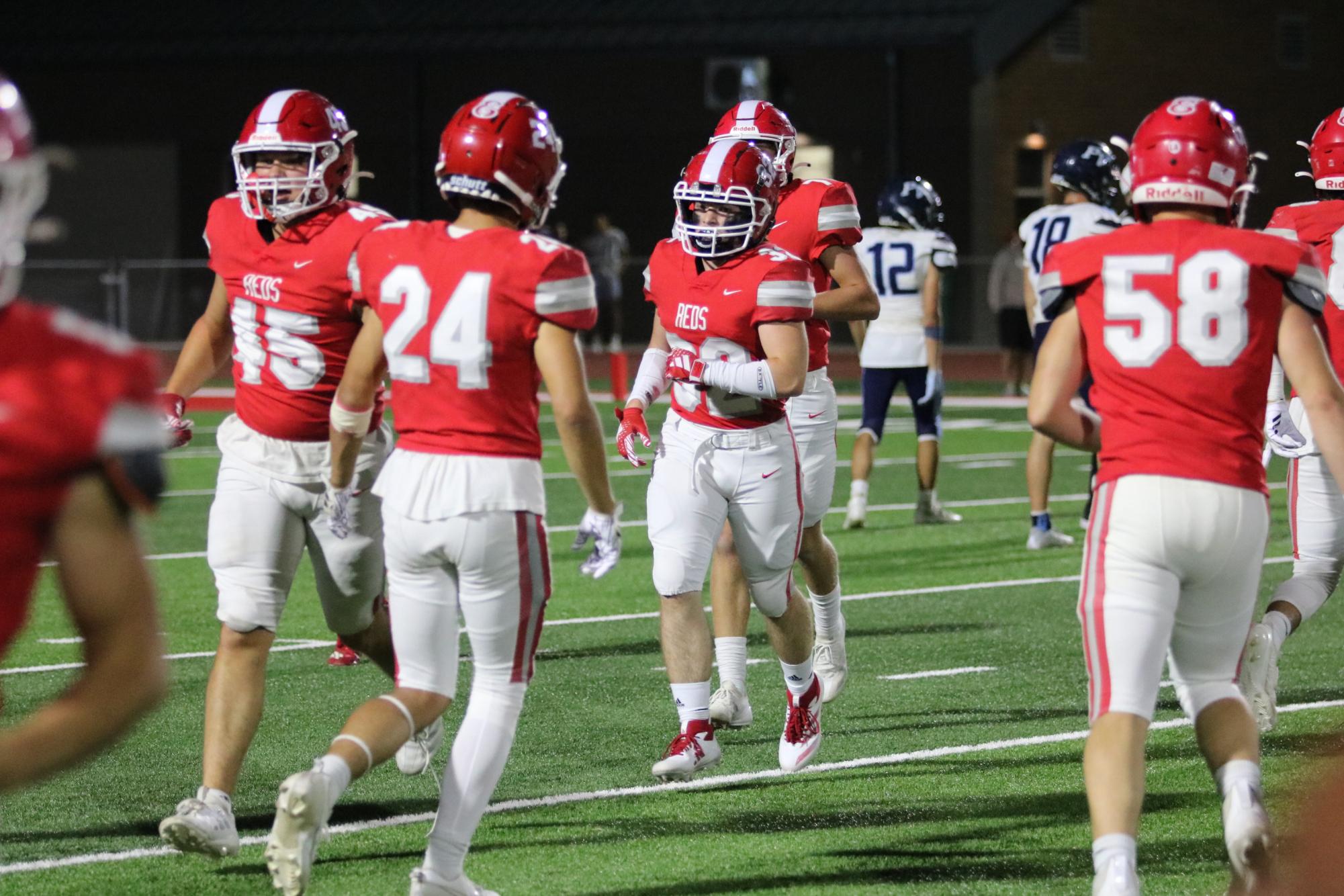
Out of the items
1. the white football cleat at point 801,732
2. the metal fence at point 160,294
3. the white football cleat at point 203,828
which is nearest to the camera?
the white football cleat at point 203,828

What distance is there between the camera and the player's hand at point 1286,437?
20.3 ft

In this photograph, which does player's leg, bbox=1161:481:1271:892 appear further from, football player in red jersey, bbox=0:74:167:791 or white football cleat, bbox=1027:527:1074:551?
white football cleat, bbox=1027:527:1074:551

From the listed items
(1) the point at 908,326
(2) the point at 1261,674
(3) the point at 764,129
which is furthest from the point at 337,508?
(1) the point at 908,326

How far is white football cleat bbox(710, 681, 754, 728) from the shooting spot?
6266 millimetres

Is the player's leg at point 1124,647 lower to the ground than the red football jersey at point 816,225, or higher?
lower

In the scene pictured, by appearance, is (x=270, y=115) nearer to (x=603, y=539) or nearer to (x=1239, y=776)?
(x=603, y=539)

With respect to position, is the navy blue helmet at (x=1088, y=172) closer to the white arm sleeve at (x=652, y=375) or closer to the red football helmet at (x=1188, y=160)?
the white arm sleeve at (x=652, y=375)

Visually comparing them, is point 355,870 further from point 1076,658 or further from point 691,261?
point 1076,658

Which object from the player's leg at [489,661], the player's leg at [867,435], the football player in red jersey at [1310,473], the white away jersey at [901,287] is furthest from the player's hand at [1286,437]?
the white away jersey at [901,287]

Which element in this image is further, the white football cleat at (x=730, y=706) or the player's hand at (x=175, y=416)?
the white football cleat at (x=730, y=706)

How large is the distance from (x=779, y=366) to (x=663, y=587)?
2.54 feet

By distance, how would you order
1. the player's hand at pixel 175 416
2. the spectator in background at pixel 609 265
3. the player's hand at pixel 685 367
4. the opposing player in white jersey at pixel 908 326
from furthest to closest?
the spectator in background at pixel 609 265
the opposing player in white jersey at pixel 908 326
the player's hand at pixel 685 367
the player's hand at pixel 175 416

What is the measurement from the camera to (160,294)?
103 ft

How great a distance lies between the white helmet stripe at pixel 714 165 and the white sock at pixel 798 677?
154 cm
